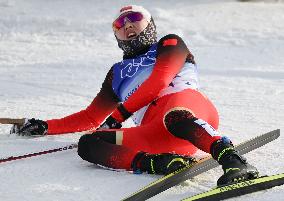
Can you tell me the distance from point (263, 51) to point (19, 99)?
4.33 meters

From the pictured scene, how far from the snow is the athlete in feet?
0.39

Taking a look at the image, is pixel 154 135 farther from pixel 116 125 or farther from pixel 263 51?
pixel 263 51

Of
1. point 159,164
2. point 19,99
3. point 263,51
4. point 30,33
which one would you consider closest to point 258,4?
point 263,51

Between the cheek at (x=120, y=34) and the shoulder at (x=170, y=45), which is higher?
the cheek at (x=120, y=34)

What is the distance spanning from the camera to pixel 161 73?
425 cm

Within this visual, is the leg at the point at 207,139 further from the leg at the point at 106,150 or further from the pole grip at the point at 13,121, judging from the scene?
the pole grip at the point at 13,121

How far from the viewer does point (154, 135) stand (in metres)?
4.06

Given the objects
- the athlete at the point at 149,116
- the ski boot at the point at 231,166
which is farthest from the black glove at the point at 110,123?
the ski boot at the point at 231,166

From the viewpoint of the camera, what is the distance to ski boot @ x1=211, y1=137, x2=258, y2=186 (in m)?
3.30

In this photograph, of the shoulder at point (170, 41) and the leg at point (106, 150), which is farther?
the shoulder at point (170, 41)

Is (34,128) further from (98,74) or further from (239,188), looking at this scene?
(98,74)

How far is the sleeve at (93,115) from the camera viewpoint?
15.3 ft

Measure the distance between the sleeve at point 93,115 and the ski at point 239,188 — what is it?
1597 millimetres

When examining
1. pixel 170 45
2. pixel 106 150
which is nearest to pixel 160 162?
pixel 106 150
